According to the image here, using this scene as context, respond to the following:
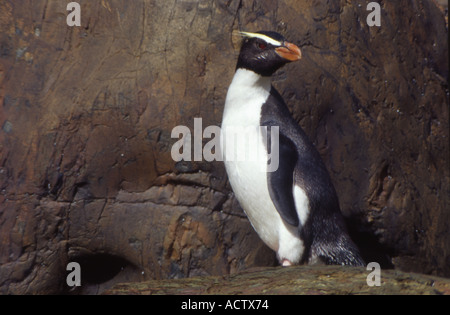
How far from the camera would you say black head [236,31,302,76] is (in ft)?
9.21

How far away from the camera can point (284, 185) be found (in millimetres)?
2746

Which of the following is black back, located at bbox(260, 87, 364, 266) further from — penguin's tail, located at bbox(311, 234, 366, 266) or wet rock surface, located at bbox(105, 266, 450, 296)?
wet rock surface, located at bbox(105, 266, 450, 296)

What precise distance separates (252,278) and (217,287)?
15 centimetres

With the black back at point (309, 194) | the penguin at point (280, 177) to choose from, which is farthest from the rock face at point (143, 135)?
the black back at point (309, 194)

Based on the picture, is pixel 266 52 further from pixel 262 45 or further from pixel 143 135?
pixel 143 135

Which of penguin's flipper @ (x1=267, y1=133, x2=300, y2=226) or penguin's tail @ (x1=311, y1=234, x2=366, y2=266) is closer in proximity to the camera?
penguin's flipper @ (x1=267, y1=133, x2=300, y2=226)

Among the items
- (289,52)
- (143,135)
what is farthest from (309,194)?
(143,135)

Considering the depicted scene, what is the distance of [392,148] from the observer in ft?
12.1

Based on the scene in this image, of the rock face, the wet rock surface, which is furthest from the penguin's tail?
the rock face

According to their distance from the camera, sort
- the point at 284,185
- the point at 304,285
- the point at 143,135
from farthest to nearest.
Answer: the point at 143,135, the point at 284,185, the point at 304,285

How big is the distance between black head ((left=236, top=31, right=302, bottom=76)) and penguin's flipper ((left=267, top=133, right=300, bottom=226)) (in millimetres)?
358

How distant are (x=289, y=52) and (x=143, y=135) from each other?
0.92m
